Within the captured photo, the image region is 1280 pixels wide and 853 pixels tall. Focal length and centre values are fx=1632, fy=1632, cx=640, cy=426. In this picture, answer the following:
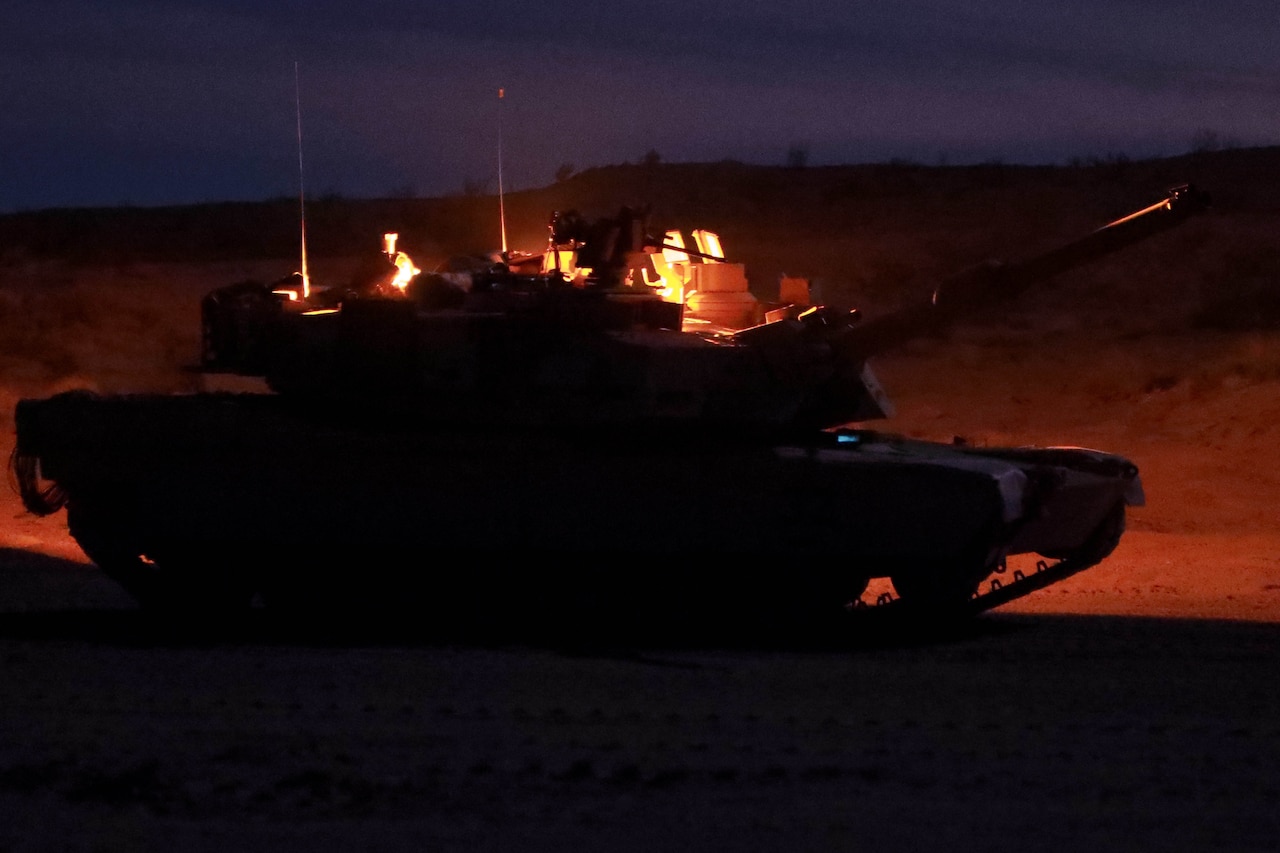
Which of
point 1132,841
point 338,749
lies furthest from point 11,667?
point 1132,841

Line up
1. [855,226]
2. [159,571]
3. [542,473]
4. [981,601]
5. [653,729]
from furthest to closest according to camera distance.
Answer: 1. [855,226]
2. [159,571]
3. [981,601]
4. [542,473]
5. [653,729]

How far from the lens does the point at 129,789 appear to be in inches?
196

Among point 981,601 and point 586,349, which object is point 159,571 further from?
point 981,601

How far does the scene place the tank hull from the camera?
7.91m

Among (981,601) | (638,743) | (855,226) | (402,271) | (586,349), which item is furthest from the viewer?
(855,226)

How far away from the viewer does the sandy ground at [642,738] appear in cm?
465

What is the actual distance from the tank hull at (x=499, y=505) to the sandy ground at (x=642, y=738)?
38 centimetres

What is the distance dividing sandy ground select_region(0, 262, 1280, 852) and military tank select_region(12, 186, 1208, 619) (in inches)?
14.5

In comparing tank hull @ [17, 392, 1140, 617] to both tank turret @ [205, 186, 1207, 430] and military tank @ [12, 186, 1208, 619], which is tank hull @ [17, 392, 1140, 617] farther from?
tank turret @ [205, 186, 1207, 430]

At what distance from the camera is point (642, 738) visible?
18.7 ft

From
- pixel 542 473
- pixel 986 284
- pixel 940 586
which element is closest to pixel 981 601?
pixel 940 586

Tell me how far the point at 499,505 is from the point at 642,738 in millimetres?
2581

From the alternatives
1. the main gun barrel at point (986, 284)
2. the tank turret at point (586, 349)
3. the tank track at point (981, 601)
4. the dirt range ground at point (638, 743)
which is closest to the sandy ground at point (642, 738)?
the dirt range ground at point (638, 743)

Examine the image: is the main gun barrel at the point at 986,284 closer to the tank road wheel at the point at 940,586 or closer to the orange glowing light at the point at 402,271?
the tank road wheel at the point at 940,586
